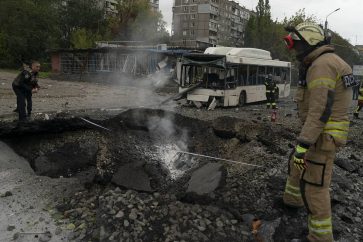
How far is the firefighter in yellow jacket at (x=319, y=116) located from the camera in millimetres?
3486

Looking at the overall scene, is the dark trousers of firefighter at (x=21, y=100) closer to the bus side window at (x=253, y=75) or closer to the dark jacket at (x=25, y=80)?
the dark jacket at (x=25, y=80)

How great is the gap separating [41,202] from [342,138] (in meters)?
3.86

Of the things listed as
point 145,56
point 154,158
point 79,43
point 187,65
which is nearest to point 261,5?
point 79,43

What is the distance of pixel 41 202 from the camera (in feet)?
15.9

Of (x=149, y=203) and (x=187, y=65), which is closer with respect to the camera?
(x=149, y=203)

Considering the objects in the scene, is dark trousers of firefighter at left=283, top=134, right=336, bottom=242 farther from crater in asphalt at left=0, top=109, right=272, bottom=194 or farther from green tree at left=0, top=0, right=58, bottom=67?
green tree at left=0, top=0, right=58, bottom=67

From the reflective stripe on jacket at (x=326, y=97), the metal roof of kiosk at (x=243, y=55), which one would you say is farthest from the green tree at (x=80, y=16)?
the reflective stripe on jacket at (x=326, y=97)

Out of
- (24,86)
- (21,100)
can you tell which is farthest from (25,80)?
Result: (21,100)

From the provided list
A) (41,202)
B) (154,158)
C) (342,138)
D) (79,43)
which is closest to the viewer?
(342,138)

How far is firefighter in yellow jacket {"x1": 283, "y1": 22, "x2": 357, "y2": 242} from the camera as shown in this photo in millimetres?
Answer: 3486

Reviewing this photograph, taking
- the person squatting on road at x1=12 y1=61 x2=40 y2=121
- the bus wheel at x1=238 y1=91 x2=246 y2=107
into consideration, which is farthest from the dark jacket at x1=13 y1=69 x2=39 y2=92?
the bus wheel at x1=238 y1=91 x2=246 y2=107

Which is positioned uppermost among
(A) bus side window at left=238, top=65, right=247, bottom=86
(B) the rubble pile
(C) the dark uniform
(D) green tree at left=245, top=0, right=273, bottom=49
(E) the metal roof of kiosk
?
(D) green tree at left=245, top=0, right=273, bottom=49

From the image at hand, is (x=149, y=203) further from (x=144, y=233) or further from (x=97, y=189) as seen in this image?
(x=97, y=189)

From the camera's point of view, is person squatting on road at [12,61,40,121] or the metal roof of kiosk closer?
person squatting on road at [12,61,40,121]
